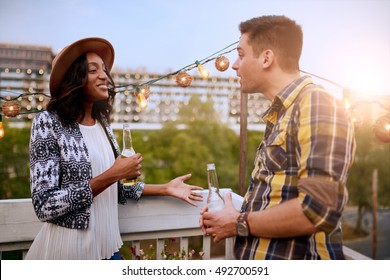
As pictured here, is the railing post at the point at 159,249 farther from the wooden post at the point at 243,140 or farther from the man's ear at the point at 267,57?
the wooden post at the point at 243,140

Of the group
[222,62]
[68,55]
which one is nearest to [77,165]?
[68,55]

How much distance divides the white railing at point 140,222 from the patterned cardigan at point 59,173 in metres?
0.30

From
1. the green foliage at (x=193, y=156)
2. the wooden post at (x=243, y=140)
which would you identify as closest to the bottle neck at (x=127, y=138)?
the wooden post at (x=243, y=140)

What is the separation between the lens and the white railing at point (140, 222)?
134 cm

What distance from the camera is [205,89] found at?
175 ft

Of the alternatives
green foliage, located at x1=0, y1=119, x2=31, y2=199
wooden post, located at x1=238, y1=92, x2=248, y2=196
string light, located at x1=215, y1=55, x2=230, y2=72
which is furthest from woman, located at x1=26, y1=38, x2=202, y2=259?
green foliage, located at x1=0, y1=119, x2=31, y2=199

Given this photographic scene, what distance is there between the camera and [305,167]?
0.74m

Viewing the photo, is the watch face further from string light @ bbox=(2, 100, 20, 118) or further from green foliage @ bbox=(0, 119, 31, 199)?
green foliage @ bbox=(0, 119, 31, 199)

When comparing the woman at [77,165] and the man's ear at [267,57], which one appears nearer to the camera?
the man's ear at [267,57]

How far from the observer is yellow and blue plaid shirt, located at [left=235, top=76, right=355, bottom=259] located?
724 millimetres

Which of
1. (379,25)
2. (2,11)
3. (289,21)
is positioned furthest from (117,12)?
(379,25)

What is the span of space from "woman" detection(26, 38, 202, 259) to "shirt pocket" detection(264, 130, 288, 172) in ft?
1.53
